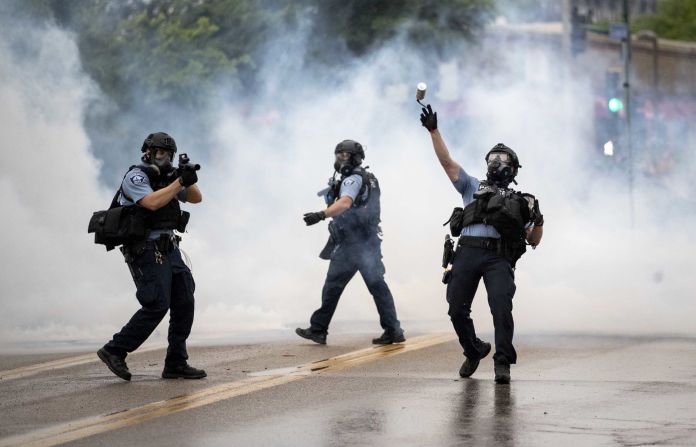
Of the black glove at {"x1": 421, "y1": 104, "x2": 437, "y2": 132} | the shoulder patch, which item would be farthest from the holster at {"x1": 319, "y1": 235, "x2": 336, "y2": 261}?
the shoulder patch

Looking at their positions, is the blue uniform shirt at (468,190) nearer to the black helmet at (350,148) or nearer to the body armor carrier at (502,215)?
the body armor carrier at (502,215)

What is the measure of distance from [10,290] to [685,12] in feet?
204

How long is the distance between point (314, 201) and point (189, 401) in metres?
12.6

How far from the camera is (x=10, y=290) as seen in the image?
53.8 feet

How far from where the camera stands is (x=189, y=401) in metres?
9.55

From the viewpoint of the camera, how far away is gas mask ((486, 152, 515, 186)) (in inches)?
412

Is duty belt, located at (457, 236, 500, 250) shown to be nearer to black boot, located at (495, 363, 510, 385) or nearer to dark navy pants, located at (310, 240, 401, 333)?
black boot, located at (495, 363, 510, 385)

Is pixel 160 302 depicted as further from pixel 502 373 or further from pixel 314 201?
pixel 314 201

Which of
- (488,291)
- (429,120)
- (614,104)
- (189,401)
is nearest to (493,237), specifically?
(488,291)

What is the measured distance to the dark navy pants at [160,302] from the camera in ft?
34.5

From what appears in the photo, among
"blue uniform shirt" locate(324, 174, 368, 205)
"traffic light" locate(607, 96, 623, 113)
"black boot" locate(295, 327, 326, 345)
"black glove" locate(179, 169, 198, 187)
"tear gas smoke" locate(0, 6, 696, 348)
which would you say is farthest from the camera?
"traffic light" locate(607, 96, 623, 113)

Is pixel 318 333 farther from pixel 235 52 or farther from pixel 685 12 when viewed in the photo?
pixel 685 12

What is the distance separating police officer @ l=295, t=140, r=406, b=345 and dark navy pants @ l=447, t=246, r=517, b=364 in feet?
8.00

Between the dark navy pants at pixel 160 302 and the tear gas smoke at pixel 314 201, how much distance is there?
334 centimetres
